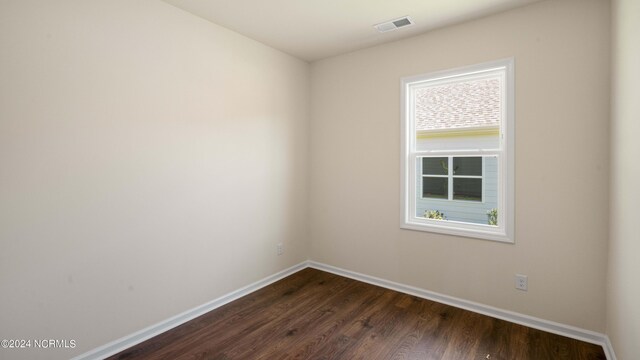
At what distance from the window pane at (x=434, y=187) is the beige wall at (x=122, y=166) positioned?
1.75 metres

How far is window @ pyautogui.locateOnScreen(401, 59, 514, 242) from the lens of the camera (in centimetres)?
268

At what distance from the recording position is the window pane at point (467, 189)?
9.51ft

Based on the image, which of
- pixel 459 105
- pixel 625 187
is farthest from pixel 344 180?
pixel 625 187

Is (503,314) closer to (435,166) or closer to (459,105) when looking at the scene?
(435,166)

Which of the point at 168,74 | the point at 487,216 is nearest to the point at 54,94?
the point at 168,74

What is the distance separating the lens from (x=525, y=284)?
2.55 meters

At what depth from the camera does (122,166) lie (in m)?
2.23

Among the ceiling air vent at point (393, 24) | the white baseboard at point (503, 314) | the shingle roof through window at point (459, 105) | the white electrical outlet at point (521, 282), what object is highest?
the ceiling air vent at point (393, 24)

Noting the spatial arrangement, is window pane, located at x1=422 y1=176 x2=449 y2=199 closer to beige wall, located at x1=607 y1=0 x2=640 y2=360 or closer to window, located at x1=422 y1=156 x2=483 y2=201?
window, located at x1=422 y1=156 x2=483 y2=201

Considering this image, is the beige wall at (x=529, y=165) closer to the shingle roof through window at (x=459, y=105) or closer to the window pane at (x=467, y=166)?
the shingle roof through window at (x=459, y=105)

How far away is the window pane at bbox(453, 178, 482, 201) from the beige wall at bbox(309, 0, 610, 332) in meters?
0.38

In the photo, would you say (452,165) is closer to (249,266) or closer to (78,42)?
(249,266)

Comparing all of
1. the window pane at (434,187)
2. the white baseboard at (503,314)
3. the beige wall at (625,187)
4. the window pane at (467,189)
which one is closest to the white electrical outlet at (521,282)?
the white baseboard at (503,314)

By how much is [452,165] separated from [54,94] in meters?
3.24
